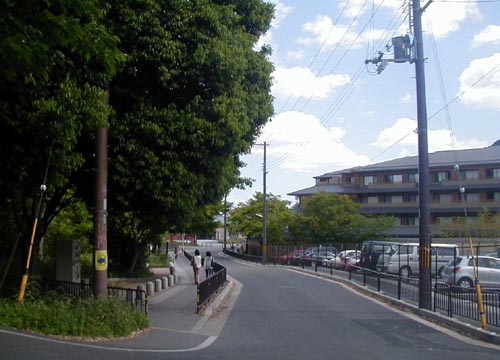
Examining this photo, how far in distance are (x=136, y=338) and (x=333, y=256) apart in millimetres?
35337

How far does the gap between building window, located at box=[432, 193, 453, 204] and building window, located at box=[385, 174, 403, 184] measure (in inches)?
236

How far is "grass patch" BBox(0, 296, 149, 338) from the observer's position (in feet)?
A: 34.3

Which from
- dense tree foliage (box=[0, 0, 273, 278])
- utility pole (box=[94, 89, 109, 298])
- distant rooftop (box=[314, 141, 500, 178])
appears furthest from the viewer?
distant rooftop (box=[314, 141, 500, 178])

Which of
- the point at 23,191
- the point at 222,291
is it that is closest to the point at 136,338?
the point at 23,191

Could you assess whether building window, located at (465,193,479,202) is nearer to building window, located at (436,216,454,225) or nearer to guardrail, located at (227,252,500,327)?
building window, located at (436,216,454,225)

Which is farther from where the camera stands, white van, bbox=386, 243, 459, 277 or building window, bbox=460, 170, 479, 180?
building window, bbox=460, 170, 479, 180

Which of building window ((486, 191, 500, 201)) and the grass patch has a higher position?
building window ((486, 191, 500, 201))

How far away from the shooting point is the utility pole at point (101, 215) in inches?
496

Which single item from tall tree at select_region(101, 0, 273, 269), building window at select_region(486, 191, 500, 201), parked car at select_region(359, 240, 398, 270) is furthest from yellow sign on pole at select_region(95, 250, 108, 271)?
building window at select_region(486, 191, 500, 201)

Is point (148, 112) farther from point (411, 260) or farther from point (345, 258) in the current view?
point (345, 258)

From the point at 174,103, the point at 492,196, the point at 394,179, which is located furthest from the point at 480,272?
the point at 394,179

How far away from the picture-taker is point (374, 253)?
32.7 m

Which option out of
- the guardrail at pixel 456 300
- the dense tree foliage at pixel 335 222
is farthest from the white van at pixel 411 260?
the dense tree foliage at pixel 335 222

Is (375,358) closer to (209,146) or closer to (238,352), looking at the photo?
(238,352)
